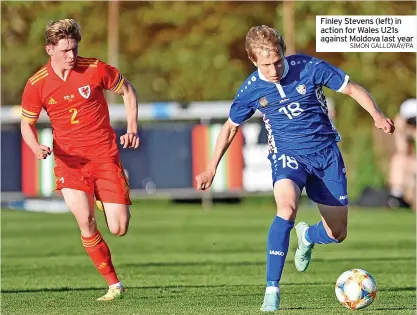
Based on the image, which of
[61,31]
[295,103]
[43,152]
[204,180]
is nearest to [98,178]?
[43,152]

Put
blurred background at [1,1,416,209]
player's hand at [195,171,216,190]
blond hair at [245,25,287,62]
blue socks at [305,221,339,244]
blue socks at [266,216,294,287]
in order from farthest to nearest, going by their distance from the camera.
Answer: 1. blurred background at [1,1,416,209]
2. blue socks at [305,221,339,244]
3. player's hand at [195,171,216,190]
4. blue socks at [266,216,294,287]
5. blond hair at [245,25,287,62]

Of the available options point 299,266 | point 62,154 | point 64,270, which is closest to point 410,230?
point 64,270

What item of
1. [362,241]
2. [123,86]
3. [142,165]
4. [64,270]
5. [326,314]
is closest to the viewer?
[326,314]

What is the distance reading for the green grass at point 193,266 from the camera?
10453 mm

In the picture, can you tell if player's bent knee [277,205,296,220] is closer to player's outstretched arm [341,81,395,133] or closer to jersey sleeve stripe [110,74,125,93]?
player's outstretched arm [341,81,395,133]

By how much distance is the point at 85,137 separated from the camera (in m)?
10.9

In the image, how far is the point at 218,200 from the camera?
32.0 meters

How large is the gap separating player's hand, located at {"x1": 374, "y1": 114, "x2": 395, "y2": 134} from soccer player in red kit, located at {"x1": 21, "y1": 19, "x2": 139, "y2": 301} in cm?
210

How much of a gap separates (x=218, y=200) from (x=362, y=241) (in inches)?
498

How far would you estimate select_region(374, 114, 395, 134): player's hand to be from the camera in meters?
9.77

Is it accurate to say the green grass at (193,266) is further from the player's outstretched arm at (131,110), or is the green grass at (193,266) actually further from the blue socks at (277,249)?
the player's outstretched arm at (131,110)

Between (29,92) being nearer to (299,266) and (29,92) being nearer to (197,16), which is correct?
(299,266)

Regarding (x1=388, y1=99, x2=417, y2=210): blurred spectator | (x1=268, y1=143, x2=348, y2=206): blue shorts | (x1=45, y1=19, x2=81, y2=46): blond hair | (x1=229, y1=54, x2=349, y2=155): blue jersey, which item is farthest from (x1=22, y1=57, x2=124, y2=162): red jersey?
(x1=388, y1=99, x2=417, y2=210): blurred spectator

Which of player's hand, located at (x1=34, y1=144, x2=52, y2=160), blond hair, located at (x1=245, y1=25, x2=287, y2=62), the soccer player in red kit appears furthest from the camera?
the soccer player in red kit
